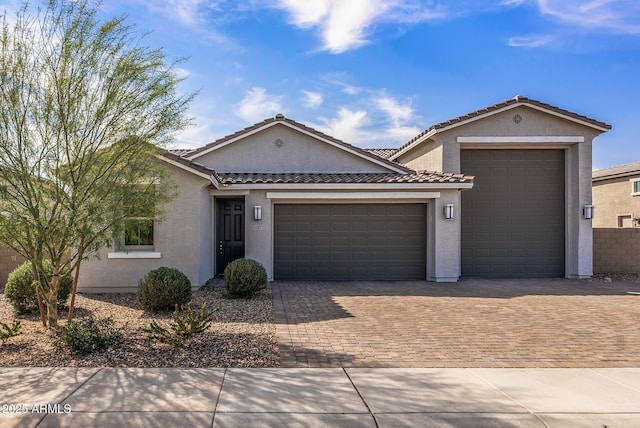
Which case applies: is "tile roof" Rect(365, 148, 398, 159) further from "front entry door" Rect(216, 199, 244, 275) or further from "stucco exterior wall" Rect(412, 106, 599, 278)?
"front entry door" Rect(216, 199, 244, 275)

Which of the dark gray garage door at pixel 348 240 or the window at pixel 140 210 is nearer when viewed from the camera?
the window at pixel 140 210

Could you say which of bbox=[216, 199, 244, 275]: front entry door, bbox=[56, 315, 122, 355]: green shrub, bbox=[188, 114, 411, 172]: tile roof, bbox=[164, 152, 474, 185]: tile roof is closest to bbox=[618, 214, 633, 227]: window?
bbox=[164, 152, 474, 185]: tile roof

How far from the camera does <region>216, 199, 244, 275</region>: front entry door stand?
13.9 m

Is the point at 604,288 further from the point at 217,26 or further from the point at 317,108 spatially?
the point at 217,26

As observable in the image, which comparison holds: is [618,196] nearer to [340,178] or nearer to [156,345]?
[340,178]

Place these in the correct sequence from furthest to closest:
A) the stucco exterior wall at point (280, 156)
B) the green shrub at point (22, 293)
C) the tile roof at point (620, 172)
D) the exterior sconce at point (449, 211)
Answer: the tile roof at point (620, 172) → the stucco exterior wall at point (280, 156) → the exterior sconce at point (449, 211) → the green shrub at point (22, 293)

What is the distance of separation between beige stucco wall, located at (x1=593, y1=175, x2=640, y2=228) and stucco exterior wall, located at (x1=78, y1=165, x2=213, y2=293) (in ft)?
75.4

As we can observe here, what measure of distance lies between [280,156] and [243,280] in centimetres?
641

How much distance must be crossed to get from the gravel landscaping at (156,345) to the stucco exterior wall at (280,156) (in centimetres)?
720

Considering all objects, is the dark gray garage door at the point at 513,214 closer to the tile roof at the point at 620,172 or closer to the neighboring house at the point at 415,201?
the neighboring house at the point at 415,201

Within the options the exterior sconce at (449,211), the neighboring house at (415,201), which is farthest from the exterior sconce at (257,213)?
the exterior sconce at (449,211)

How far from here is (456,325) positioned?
25.7ft

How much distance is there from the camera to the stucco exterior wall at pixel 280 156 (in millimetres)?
15164

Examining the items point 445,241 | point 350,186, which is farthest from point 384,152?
point 445,241
